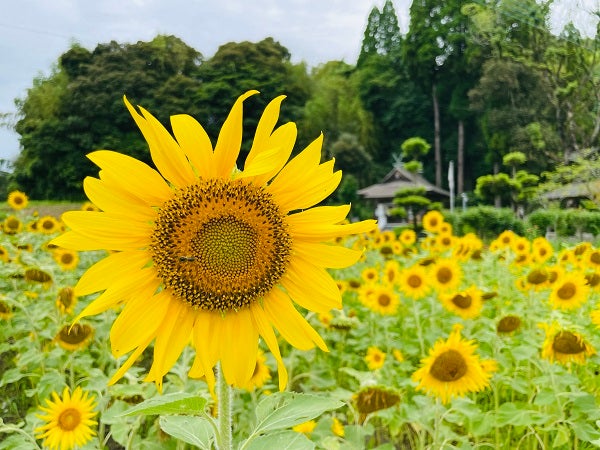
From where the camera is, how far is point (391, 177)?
109 feet

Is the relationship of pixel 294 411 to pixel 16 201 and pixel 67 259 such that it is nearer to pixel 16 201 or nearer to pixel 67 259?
pixel 67 259

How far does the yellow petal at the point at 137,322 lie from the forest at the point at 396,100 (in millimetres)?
21489

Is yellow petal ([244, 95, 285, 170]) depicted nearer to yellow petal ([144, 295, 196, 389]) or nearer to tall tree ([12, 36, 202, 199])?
yellow petal ([144, 295, 196, 389])

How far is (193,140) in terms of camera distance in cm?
87

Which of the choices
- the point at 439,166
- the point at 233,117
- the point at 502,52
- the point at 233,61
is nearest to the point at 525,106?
the point at 502,52

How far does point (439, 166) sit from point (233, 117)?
36491 millimetres

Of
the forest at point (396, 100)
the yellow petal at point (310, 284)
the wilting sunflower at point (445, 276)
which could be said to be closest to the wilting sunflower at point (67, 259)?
the wilting sunflower at point (445, 276)

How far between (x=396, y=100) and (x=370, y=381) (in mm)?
38508

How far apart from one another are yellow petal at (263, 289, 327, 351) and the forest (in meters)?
21.4

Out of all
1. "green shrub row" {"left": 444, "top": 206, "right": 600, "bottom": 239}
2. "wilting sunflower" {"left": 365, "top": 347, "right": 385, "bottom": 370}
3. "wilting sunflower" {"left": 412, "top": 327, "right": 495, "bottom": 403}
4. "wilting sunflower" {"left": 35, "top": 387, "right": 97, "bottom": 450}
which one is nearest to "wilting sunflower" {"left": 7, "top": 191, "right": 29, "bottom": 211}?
"wilting sunflower" {"left": 365, "top": 347, "right": 385, "bottom": 370}

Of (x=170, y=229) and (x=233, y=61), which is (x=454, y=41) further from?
(x=170, y=229)

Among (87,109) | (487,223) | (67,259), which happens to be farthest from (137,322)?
(87,109)

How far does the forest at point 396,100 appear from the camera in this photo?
27.0m

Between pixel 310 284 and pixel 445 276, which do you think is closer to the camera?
pixel 310 284
